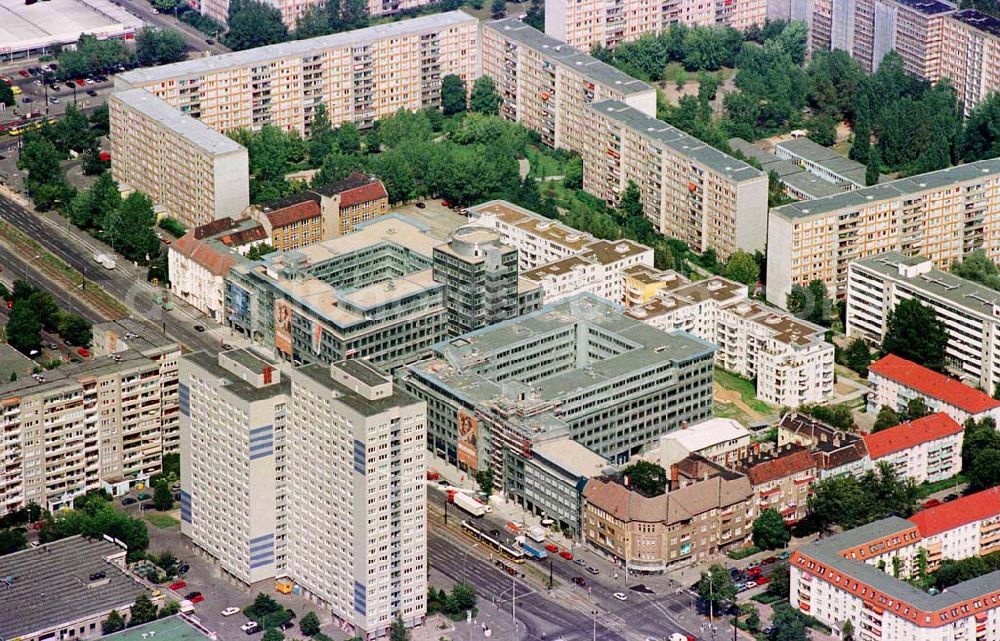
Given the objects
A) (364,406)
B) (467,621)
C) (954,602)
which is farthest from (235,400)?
(954,602)

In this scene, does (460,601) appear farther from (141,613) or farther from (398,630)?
(141,613)

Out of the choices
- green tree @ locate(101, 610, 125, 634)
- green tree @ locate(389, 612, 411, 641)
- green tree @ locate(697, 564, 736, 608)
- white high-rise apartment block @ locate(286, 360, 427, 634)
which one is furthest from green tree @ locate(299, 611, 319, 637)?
green tree @ locate(697, 564, 736, 608)

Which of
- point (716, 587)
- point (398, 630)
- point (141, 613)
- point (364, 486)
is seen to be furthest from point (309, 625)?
point (716, 587)

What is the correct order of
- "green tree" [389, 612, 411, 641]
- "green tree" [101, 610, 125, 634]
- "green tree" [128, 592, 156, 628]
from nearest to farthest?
"green tree" [101, 610, 125, 634], "green tree" [389, 612, 411, 641], "green tree" [128, 592, 156, 628]

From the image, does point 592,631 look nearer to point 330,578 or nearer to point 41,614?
point 330,578

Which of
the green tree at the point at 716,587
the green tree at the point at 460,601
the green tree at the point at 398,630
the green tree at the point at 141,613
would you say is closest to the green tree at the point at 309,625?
the green tree at the point at 398,630

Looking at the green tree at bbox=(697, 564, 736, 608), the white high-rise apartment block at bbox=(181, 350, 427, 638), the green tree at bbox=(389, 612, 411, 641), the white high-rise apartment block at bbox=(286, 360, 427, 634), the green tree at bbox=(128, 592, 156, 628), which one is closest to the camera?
the white high-rise apartment block at bbox=(286, 360, 427, 634)

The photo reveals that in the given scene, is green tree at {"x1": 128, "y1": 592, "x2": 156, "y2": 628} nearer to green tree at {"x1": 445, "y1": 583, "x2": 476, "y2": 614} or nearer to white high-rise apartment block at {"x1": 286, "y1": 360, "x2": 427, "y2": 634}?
white high-rise apartment block at {"x1": 286, "y1": 360, "x2": 427, "y2": 634}
